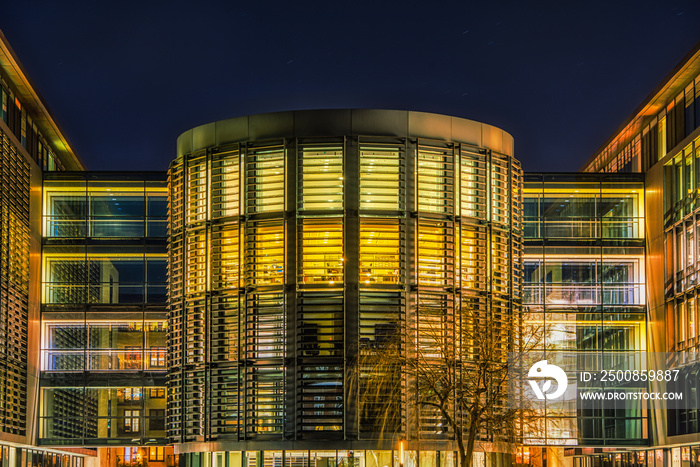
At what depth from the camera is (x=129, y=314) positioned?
139 ft

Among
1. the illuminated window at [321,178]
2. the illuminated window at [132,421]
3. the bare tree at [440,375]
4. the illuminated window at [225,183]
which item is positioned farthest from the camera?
the illuminated window at [132,421]

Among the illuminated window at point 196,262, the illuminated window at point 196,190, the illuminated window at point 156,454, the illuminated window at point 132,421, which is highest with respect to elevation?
the illuminated window at point 196,190

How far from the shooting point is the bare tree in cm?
2640

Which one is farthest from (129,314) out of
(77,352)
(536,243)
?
(536,243)

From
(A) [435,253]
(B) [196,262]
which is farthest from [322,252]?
(B) [196,262]

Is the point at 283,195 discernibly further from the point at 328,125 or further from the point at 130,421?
the point at 130,421

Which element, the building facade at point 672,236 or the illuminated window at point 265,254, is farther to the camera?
the building facade at point 672,236

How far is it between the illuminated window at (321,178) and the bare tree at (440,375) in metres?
3.87

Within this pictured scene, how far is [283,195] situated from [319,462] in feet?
22.5

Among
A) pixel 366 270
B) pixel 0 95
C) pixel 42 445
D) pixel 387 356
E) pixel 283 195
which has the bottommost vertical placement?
pixel 42 445

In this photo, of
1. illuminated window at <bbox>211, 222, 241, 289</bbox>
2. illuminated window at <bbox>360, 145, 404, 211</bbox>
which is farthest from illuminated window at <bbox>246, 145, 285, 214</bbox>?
illuminated window at <bbox>360, 145, 404, 211</bbox>

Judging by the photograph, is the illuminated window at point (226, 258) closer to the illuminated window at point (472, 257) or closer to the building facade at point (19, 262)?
the illuminated window at point (472, 257)

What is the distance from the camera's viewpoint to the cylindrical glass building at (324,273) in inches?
1078

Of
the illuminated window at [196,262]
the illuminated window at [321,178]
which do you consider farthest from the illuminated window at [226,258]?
the illuminated window at [321,178]
